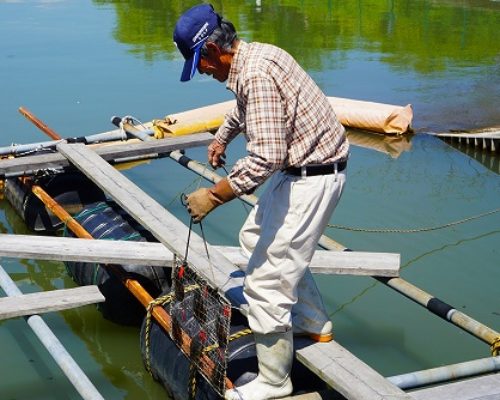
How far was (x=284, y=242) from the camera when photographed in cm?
394

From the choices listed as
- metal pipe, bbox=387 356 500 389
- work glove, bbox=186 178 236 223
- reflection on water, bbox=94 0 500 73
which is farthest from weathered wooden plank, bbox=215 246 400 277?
reflection on water, bbox=94 0 500 73

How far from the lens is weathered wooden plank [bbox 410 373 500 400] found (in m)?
4.10

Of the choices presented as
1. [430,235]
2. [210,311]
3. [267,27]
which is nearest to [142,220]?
[210,311]

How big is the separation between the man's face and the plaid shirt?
0.13 feet

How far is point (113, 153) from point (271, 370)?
156 inches

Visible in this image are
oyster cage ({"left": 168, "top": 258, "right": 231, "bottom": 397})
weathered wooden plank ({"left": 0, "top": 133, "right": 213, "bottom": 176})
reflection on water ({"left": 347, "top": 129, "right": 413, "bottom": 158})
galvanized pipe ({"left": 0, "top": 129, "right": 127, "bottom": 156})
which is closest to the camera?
Result: oyster cage ({"left": 168, "top": 258, "right": 231, "bottom": 397})

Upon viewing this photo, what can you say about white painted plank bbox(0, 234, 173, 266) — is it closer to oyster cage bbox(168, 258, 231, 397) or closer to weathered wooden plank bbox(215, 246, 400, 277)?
weathered wooden plank bbox(215, 246, 400, 277)

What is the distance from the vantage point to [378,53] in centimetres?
1669

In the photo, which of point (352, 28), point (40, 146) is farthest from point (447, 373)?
point (352, 28)

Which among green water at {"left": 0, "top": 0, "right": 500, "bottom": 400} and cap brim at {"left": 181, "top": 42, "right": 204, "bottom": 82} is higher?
cap brim at {"left": 181, "top": 42, "right": 204, "bottom": 82}

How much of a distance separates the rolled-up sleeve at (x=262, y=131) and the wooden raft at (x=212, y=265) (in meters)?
1.01

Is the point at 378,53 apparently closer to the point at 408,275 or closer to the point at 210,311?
the point at 408,275

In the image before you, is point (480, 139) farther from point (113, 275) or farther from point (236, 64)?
point (236, 64)

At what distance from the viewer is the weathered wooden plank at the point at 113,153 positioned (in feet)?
24.9
